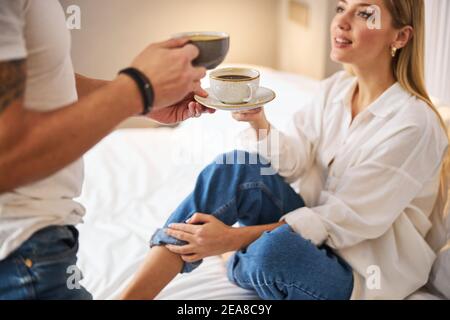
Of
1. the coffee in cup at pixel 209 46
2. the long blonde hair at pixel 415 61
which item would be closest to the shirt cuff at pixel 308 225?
the long blonde hair at pixel 415 61

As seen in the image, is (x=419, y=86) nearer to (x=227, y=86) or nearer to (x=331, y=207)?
(x=331, y=207)

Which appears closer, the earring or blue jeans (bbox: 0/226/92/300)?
blue jeans (bbox: 0/226/92/300)

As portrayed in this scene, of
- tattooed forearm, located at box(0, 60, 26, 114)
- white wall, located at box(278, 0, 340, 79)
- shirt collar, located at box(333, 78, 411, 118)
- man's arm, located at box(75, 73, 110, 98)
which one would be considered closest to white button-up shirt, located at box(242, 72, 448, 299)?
shirt collar, located at box(333, 78, 411, 118)

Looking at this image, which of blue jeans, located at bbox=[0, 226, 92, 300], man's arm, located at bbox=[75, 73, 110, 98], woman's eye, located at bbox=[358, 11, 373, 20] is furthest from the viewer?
woman's eye, located at bbox=[358, 11, 373, 20]

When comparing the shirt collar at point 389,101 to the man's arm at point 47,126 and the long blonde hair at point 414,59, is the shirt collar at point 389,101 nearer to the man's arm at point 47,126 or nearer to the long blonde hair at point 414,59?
the long blonde hair at point 414,59

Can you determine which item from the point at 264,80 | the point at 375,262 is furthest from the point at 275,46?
the point at 375,262

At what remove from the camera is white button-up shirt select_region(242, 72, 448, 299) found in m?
0.95

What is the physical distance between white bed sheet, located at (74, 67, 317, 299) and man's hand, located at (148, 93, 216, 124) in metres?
0.04

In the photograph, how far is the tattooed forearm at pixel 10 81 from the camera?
0.55 m

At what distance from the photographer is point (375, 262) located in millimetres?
988

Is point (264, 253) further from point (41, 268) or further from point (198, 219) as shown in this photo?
point (41, 268)

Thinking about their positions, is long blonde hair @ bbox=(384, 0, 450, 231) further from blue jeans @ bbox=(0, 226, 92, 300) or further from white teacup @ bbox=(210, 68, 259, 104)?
blue jeans @ bbox=(0, 226, 92, 300)

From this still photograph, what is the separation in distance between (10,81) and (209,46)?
0.23 m
